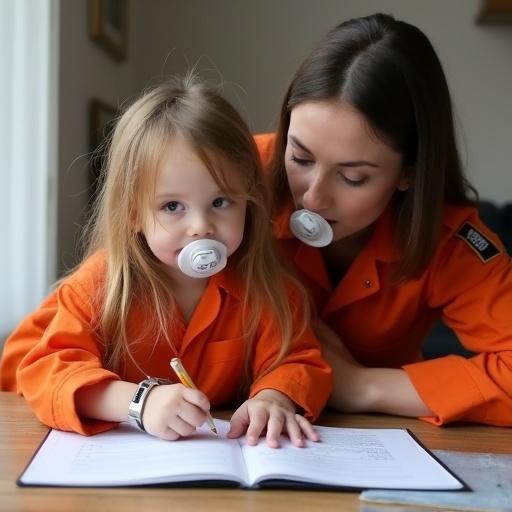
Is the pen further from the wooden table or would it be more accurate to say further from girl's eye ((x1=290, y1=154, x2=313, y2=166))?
girl's eye ((x1=290, y1=154, x2=313, y2=166))

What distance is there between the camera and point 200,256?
84 centimetres

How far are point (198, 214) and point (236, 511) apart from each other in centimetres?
36

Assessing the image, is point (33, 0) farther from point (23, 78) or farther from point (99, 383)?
point (99, 383)

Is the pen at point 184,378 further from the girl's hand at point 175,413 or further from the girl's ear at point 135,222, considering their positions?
the girl's ear at point 135,222

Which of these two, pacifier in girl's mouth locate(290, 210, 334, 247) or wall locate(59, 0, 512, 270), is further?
wall locate(59, 0, 512, 270)

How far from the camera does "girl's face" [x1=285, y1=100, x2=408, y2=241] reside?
38.2 inches

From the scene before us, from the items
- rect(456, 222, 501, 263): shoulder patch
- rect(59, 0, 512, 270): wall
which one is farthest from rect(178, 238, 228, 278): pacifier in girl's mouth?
rect(59, 0, 512, 270): wall

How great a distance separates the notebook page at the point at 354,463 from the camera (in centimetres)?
68

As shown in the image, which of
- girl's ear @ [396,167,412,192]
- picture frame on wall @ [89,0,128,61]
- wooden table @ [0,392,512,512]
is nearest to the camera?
wooden table @ [0,392,512,512]

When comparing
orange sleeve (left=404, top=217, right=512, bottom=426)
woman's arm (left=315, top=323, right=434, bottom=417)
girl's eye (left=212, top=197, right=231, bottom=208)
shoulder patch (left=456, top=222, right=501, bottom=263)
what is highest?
girl's eye (left=212, top=197, right=231, bottom=208)

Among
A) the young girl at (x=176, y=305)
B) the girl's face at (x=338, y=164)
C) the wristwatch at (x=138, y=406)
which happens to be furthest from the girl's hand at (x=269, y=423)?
the girl's face at (x=338, y=164)

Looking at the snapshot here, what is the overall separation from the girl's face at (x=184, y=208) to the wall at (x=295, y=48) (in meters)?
1.84

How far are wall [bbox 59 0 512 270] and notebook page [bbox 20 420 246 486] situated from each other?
2012 mm

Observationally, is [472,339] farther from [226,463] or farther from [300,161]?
[226,463]
